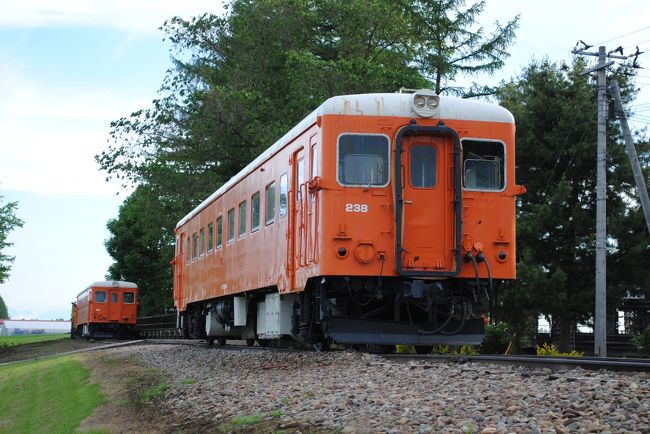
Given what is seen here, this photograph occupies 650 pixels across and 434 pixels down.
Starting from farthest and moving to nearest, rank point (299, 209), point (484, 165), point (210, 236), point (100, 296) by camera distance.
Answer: point (100, 296), point (210, 236), point (299, 209), point (484, 165)

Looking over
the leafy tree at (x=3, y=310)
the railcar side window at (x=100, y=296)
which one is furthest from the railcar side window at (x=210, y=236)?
the leafy tree at (x=3, y=310)

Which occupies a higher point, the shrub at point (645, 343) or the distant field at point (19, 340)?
the shrub at point (645, 343)

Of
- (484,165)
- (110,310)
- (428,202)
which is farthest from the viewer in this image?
(110,310)

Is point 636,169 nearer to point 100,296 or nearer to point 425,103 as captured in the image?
point 425,103

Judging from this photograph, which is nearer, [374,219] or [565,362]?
[565,362]

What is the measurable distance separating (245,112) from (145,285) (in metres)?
32.1

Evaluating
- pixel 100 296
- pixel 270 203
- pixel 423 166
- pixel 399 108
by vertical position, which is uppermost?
pixel 399 108

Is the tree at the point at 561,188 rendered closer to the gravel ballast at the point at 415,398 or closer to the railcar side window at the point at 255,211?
the railcar side window at the point at 255,211

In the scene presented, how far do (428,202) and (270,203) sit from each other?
12.0 feet

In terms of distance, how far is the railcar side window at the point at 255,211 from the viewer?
15.8 metres

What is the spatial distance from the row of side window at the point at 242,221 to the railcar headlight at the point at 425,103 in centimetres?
248

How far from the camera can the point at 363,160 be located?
1214 cm

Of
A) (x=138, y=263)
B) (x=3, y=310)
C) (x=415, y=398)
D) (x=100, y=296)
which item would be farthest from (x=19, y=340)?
(x=3, y=310)

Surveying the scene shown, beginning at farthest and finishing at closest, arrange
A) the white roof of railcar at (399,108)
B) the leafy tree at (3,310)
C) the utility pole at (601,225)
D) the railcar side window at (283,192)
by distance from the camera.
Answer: the leafy tree at (3,310)
the utility pole at (601,225)
the railcar side window at (283,192)
the white roof of railcar at (399,108)
